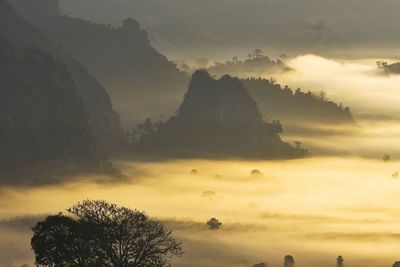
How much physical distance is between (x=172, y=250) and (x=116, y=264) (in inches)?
395

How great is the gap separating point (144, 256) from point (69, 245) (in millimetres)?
11159

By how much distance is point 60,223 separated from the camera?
176125mm

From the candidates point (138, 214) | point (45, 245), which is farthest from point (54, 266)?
point (138, 214)

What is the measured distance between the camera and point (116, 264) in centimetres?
17575

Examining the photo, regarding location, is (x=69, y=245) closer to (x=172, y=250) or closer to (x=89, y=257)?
(x=89, y=257)

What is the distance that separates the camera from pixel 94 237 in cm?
17588

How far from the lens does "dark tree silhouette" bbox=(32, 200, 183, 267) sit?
175500 mm

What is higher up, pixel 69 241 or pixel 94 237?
pixel 94 237

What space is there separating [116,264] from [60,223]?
32.7 feet

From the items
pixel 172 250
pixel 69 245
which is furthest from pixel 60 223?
pixel 172 250

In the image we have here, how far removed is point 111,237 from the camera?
17562cm

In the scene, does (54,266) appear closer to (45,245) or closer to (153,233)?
(45,245)

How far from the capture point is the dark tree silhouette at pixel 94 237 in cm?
17550

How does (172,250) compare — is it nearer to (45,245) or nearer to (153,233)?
(153,233)
